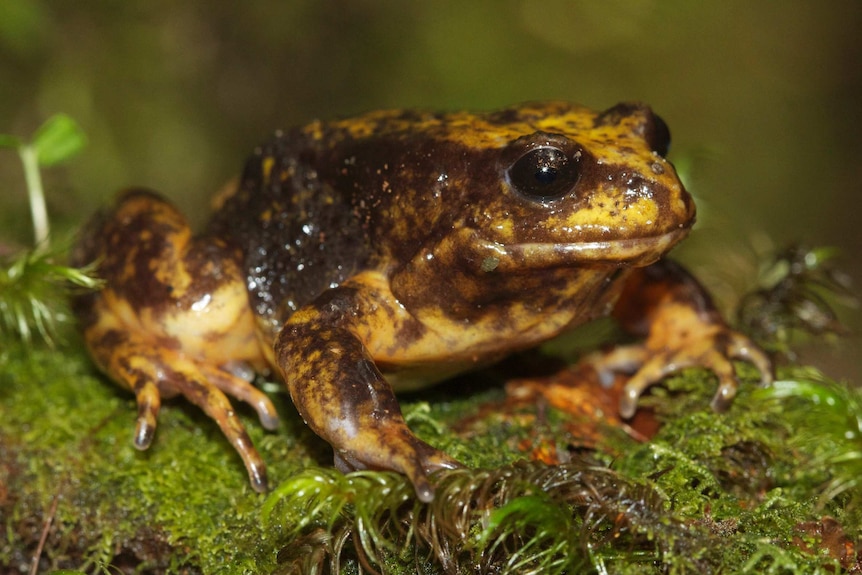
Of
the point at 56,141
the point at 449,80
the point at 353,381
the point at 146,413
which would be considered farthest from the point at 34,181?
the point at 449,80

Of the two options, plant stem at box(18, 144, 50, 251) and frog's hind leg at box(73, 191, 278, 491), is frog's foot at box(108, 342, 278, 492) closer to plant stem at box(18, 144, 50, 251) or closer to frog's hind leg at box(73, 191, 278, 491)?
frog's hind leg at box(73, 191, 278, 491)

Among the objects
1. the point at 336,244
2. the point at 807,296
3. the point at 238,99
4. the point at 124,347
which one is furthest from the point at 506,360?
the point at 238,99

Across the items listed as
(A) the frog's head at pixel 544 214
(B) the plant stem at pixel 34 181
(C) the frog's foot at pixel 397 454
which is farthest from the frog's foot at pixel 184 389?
(B) the plant stem at pixel 34 181

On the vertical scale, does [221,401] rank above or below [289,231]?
below

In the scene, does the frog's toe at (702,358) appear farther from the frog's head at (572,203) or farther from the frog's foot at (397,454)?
the frog's foot at (397,454)

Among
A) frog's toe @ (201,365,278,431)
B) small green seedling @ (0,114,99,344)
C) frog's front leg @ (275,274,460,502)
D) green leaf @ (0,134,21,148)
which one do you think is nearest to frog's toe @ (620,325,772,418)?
frog's front leg @ (275,274,460,502)

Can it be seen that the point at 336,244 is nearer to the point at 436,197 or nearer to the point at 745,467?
the point at 436,197

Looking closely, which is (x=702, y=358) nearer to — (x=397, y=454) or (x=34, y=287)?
(x=397, y=454)
